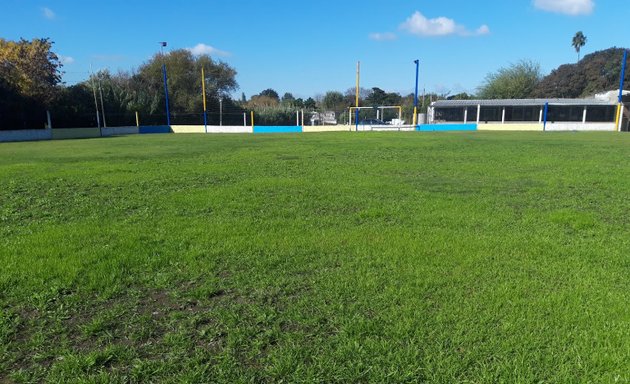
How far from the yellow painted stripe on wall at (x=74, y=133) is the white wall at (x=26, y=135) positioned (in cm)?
69

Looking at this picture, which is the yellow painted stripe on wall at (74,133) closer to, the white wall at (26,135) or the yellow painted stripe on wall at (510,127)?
the white wall at (26,135)

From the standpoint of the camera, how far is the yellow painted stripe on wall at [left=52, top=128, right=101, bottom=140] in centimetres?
3847

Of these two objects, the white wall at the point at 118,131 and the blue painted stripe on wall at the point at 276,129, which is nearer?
the white wall at the point at 118,131

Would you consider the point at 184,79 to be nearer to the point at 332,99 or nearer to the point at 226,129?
the point at 226,129

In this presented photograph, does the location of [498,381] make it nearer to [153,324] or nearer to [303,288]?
[303,288]

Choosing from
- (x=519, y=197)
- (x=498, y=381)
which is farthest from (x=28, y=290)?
(x=519, y=197)

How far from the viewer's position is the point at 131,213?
6.74m

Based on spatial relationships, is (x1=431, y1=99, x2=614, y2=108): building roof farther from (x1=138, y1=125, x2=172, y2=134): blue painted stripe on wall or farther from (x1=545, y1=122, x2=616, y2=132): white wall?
(x1=138, y1=125, x2=172, y2=134): blue painted stripe on wall

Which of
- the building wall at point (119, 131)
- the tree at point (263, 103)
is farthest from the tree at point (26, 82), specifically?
the tree at point (263, 103)

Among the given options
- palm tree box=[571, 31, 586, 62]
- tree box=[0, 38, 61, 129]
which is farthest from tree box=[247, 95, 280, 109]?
palm tree box=[571, 31, 586, 62]

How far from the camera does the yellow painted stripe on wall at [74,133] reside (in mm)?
38469

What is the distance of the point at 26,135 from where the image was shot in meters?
36.0

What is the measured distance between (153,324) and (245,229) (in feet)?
8.27

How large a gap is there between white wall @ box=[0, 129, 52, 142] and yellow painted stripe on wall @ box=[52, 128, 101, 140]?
694 millimetres
